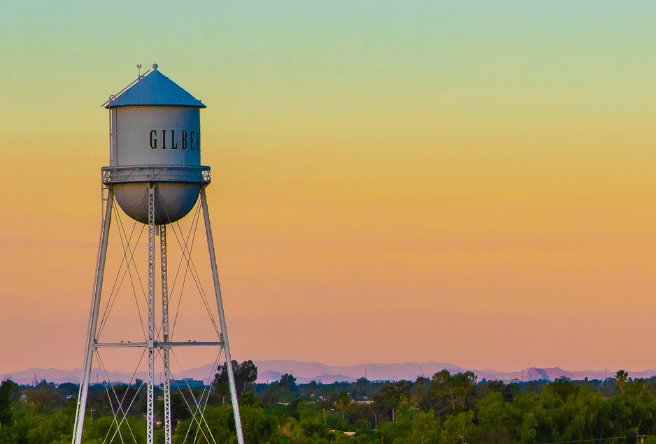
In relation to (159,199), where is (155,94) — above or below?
above

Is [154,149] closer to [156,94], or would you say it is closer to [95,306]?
[156,94]

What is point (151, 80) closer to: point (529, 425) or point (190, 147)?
point (190, 147)

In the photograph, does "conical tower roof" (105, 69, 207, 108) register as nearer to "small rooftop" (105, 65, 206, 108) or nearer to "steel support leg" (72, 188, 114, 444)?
"small rooftop" (105, 65, 206, 108)

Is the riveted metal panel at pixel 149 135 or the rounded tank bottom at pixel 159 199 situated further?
the rounded tank bottom at pixel 159 199

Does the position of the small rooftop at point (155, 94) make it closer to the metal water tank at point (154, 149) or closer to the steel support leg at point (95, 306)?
the metal water tank at point (154, 149)

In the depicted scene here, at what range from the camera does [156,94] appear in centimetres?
4056

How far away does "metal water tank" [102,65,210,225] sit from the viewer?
4038 centimetres

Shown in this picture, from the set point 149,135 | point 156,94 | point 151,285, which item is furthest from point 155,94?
point 151,285

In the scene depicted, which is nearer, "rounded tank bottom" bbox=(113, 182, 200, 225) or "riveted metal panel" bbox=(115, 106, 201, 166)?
"riveted metal panel" bbox=(115, 106, 201, 166)

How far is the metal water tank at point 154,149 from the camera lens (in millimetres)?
40375

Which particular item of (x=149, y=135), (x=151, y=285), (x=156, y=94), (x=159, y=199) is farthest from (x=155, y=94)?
(x=151, y=285)

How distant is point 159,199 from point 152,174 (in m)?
0.89

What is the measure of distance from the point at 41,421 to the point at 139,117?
4926 centimetres

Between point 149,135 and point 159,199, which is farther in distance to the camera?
point 159,199
